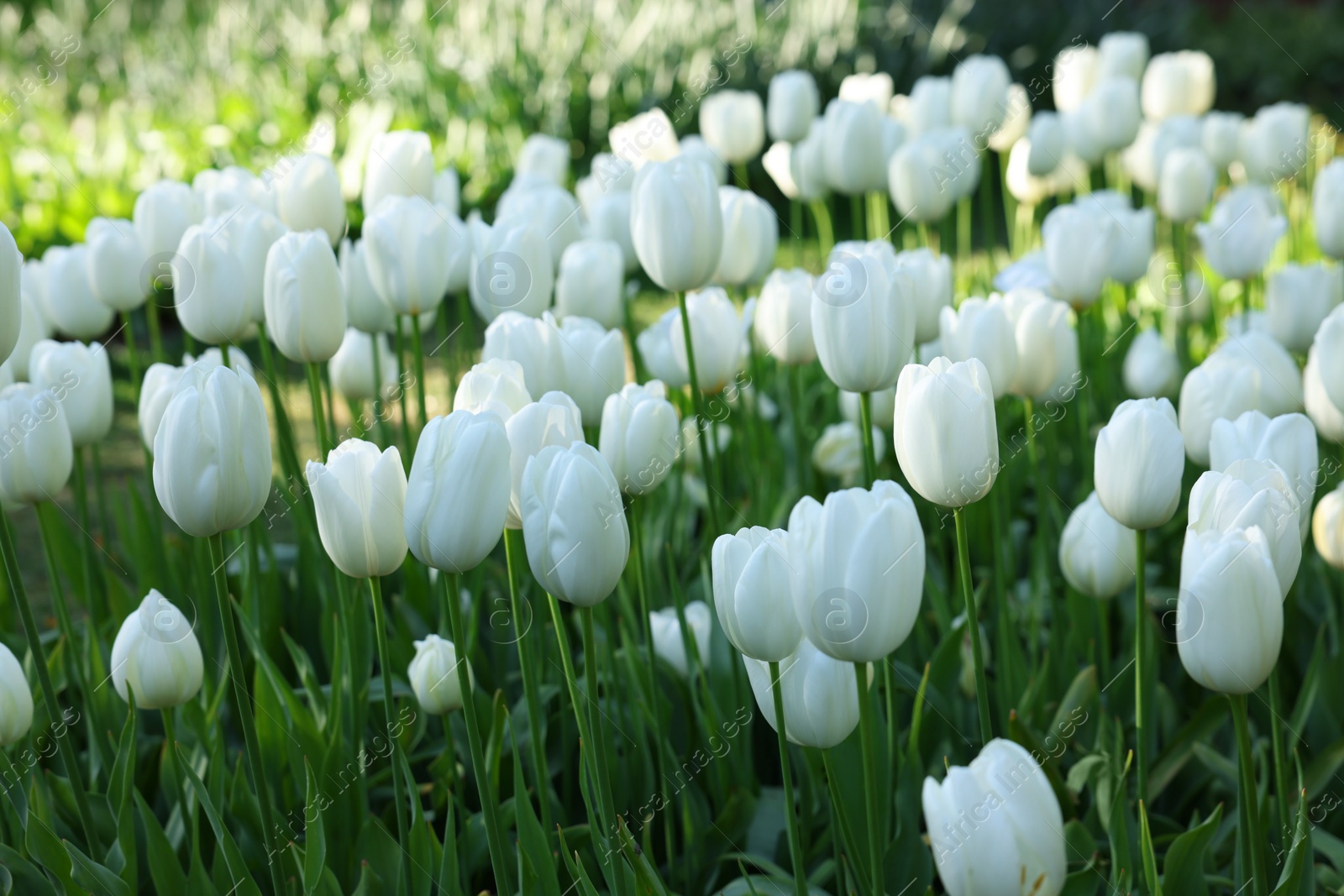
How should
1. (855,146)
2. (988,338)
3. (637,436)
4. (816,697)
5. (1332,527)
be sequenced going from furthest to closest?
(855,146) < (988,338) < (1332,527) < (637,436) < (816,697)

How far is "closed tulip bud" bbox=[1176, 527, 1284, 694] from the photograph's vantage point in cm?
110

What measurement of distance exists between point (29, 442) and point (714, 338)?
107 cm

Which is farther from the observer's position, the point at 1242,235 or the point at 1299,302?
the point at 1242,235

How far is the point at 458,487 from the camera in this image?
3.88ft

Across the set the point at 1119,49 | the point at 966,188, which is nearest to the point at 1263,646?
the point at 966,188

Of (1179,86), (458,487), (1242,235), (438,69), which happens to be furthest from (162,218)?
(438,69)

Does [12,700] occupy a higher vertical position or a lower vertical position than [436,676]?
higher

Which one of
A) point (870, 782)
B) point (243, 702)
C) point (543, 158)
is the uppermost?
point (543, 158)

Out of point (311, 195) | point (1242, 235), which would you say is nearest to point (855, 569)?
point (311, 195)

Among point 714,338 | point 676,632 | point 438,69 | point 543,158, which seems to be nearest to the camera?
point 676,632

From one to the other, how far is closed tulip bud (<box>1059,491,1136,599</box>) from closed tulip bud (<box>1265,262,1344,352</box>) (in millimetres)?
768

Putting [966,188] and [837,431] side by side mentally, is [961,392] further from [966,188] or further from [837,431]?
[966,188]

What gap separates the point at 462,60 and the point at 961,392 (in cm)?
Answer: 660

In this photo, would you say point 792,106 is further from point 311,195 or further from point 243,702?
point 243,702
